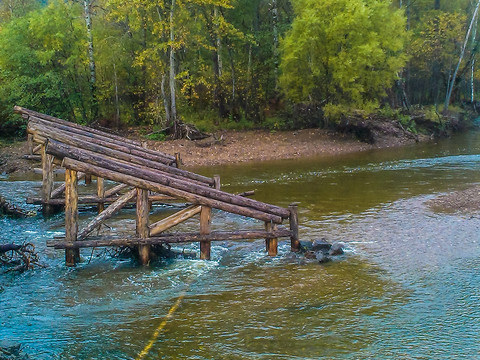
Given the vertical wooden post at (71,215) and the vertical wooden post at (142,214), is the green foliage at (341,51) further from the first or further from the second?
the vertical wooden post at (71,215)

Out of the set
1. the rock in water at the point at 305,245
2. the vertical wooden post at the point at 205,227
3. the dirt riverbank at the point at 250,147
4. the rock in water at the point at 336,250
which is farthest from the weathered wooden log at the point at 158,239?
the dirt riverbank at the point at 250,147

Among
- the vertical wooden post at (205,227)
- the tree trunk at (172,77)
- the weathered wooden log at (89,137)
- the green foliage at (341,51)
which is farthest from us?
the green foliage at (341,51)

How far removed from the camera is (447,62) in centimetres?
4662

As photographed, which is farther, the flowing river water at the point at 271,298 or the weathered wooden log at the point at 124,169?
the weathered wooden log at the point at 124,169

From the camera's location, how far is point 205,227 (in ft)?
39.0

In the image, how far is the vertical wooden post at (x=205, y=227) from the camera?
38.6 feet

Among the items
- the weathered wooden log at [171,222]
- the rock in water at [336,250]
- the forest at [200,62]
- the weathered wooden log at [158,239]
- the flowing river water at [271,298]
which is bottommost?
the flowing river water at [271,298]

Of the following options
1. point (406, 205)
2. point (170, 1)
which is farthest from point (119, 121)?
point (406, 205)

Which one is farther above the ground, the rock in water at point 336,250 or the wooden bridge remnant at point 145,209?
the wooden bridge remnant at point 145,209

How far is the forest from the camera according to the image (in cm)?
3284

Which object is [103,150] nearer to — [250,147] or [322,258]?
[322,258]

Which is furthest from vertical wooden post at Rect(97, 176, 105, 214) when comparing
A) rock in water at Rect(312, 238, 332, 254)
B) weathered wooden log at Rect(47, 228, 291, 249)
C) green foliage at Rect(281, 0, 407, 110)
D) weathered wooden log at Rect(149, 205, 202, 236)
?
green foliage at Rect(281, 0, 407, 110)

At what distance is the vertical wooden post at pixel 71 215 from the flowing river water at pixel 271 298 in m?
0.33

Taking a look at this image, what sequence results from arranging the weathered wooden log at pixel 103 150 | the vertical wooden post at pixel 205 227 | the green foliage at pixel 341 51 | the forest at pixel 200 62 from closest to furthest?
1. the vertical wooden post at pixel 205 227
2. the weathered wooden log at pixel 103 150
3. the forest at pixel 200 62
4. the green foliage at pixel 341 51
